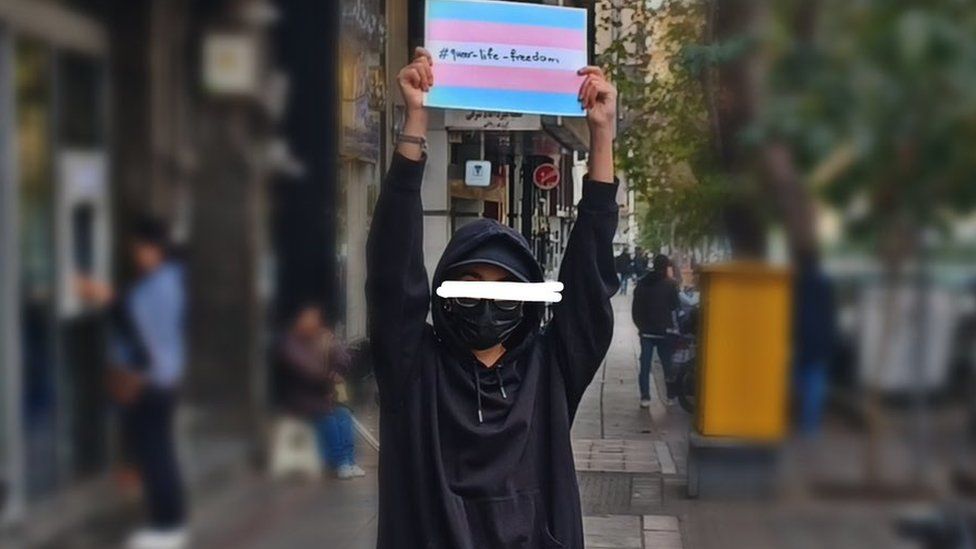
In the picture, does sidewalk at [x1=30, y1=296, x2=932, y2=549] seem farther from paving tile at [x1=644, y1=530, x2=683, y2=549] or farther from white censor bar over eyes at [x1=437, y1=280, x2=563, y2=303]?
white censor bar over eyes at [x1=437, y1=280, x2=563, y2=303]

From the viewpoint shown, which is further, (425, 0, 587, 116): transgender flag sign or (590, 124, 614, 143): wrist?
(590, 124, 614, 143): wrist

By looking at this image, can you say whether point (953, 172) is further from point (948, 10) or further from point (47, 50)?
point (47, 50)

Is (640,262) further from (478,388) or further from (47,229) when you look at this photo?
(47,229)

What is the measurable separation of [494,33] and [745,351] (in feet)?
1.71

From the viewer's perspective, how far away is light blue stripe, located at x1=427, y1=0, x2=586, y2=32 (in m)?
1.39

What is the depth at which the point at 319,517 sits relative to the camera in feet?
4.03

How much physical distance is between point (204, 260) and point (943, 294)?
70cm

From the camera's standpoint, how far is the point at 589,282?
172 cm

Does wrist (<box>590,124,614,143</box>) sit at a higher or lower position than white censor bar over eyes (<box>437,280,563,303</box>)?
higher

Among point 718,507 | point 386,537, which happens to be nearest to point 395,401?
point 386,537

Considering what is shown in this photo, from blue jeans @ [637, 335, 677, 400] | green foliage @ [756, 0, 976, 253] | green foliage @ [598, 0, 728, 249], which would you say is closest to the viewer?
green foliage @ [756, 0, 976, 253]

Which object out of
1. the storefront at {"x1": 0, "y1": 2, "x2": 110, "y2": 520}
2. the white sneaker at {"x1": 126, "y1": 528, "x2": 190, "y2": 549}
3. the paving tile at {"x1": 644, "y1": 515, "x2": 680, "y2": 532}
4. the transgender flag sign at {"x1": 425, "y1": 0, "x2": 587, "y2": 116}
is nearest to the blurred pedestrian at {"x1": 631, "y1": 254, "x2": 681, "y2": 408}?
the paving tile at {"x1": 644, "y1": 515, "x2": 680, "y2": 532}

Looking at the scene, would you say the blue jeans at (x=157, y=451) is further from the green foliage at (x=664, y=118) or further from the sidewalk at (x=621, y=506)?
the green foliage at (x=664, y=118)

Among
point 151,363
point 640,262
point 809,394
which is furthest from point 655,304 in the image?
point 151,363
